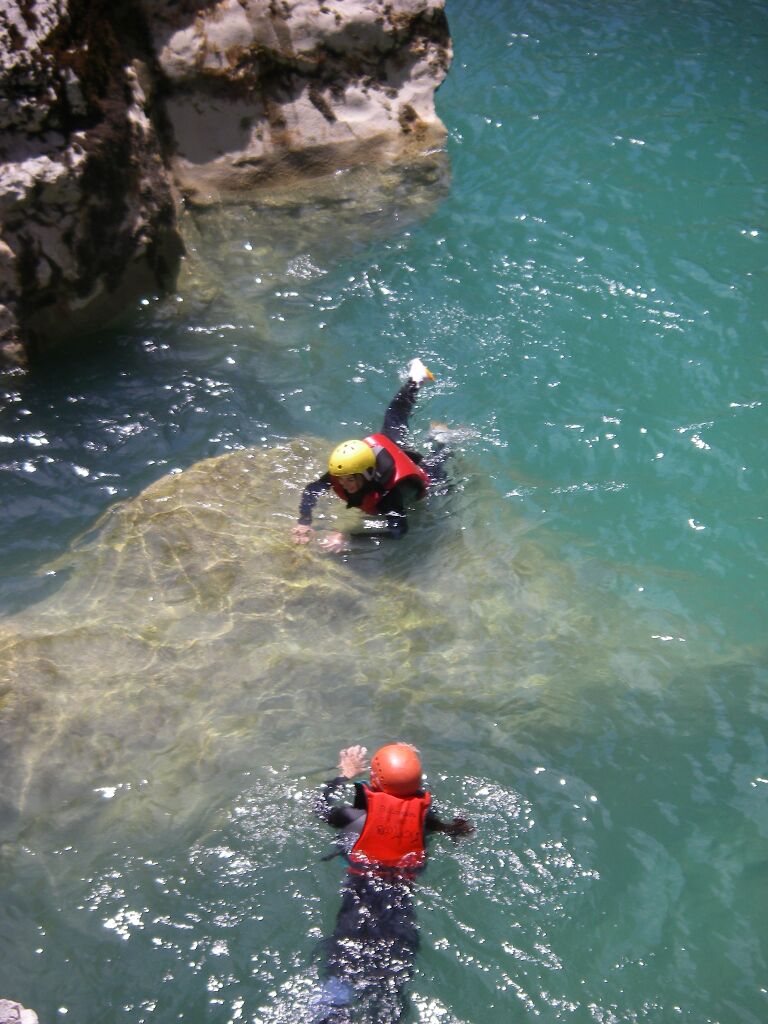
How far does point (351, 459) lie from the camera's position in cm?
676

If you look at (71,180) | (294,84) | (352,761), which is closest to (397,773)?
(352,761)

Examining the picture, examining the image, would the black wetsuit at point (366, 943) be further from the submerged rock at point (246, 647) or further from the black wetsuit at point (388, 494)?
the black wetsuit at point (388, 494)

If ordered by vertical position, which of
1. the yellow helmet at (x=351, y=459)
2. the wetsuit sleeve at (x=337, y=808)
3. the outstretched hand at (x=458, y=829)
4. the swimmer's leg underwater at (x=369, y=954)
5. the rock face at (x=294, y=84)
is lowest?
the swimmer's leg underwater at (x=369, y=954)

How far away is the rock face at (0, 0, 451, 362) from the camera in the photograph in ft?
26.8

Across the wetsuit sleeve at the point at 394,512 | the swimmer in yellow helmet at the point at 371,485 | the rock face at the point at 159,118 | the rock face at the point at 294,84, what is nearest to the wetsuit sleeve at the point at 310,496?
the swimmer in yellow helmet at the point at 371,485

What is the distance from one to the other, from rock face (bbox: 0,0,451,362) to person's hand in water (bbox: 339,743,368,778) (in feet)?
16.5

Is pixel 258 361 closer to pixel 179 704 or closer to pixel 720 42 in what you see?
pixel 179 704

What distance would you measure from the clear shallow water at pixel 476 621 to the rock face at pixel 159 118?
575 mm

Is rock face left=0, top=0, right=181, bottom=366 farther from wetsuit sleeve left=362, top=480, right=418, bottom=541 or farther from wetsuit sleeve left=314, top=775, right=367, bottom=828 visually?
wetsuit sleeve left=314, top=775, right=367, bottom=828

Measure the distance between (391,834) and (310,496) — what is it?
2939 mm

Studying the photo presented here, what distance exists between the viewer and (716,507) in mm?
7438

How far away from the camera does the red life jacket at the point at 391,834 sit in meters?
4.87

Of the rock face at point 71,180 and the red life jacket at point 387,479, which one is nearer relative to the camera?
the red life jacket at point 387,479

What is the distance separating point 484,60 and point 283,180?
4162 millimetres
